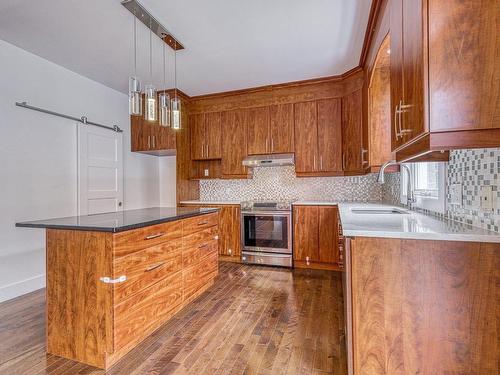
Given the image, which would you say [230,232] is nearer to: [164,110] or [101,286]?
[164,110]

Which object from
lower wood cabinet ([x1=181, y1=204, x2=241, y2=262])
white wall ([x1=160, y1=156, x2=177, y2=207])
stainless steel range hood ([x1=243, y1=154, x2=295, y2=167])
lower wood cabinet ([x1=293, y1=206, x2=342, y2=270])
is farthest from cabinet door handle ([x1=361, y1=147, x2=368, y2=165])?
white wall ([x1=160, y1=156, x2=177, y2=207])

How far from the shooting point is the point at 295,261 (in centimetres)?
371

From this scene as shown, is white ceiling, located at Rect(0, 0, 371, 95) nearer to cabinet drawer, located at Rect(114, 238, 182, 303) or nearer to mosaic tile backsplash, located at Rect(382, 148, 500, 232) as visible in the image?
mosaic tile backsplash, located at Rect(382, 148, 500, 232)

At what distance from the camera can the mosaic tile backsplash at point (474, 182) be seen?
124cm

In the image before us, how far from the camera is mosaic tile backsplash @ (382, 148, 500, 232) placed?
1.24 metres

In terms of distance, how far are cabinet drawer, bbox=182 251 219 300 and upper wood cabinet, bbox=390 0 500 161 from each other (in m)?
2.14

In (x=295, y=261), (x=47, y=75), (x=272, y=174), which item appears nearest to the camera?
(x=47, y=75)

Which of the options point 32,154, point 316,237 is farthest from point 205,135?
point 316,237

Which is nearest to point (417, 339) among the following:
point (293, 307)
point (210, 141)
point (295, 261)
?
point (293, 307)

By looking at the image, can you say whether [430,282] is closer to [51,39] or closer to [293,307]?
[293,307]

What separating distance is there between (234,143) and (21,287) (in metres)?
3.19

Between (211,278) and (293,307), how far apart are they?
95 centimetres

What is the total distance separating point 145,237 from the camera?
1919 mm

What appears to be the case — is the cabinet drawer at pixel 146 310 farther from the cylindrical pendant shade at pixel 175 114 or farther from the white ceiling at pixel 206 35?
the white ceiling at pixel 206 35
